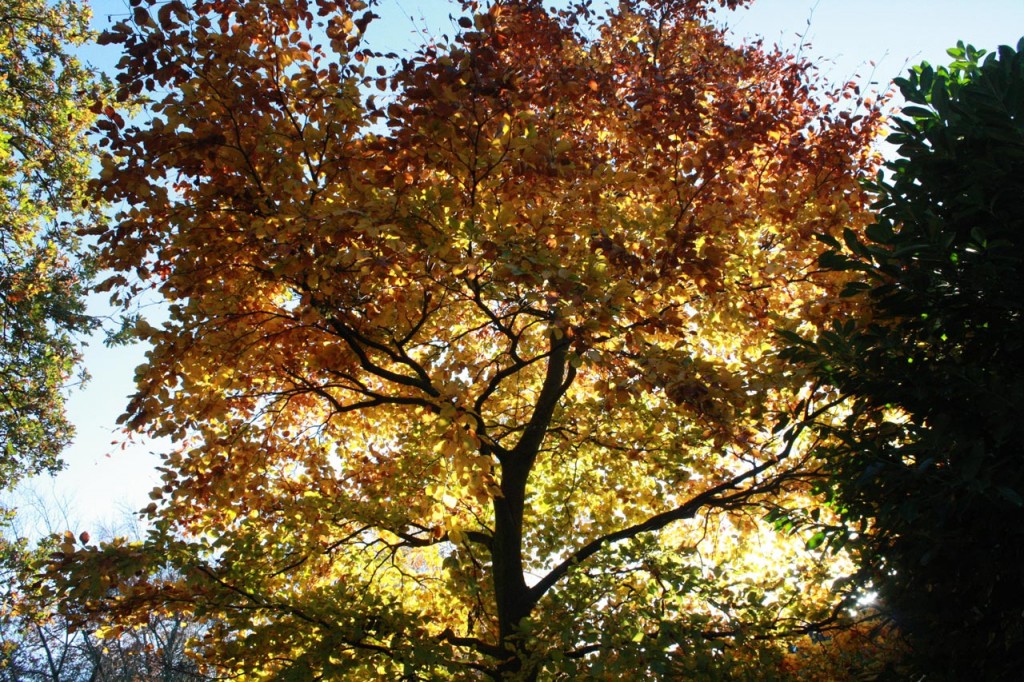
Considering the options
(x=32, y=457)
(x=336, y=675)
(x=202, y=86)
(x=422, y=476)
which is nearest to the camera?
(x=202, y=86)

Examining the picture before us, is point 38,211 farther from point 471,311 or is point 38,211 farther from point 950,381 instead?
point 950,381

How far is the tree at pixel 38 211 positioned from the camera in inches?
411

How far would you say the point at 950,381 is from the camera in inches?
137

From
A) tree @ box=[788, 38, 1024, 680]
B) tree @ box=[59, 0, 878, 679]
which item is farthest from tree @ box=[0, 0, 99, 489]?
tree @ box=[788, 38, 1024, 680]

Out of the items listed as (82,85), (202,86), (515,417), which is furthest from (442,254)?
(82,85)

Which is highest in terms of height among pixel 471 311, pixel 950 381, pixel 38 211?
pixel 38 211

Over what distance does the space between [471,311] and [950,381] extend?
17.3ft

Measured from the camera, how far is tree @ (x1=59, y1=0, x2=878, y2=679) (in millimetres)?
4891

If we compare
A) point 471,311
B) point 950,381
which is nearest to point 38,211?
point 471,311

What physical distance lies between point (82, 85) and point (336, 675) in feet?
33.6

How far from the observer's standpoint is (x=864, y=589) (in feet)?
13.4

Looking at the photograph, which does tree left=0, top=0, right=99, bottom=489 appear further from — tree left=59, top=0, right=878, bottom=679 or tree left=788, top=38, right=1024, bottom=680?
tree left=788, top=38, right=1024, bottom=680

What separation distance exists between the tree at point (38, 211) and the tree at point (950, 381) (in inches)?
399

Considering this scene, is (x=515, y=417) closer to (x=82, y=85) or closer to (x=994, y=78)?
(x=994, y=78)
